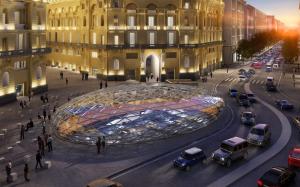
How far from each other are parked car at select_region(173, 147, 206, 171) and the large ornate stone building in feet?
182

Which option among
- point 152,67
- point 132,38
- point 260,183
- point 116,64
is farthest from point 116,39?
point 260,183

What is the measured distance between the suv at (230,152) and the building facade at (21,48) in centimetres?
4067

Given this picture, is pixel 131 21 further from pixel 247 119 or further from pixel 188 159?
pixel 188 159

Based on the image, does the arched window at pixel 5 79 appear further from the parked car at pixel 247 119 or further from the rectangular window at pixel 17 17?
the parked car at pixel 247 119

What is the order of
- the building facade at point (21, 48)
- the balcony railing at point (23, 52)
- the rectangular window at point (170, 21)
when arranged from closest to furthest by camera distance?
the balcony railing at point (23, 52)
the building facade at point (21, 48)
the rectangular window at point (170, 21)

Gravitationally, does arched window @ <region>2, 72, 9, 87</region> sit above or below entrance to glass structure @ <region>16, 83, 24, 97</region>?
above

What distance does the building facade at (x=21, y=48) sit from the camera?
204ft

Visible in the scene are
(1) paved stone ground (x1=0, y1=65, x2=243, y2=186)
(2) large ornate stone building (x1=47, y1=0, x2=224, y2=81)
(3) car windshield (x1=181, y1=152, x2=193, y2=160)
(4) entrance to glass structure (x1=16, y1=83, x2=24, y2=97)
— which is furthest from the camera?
(2) large ornate stone building (x1=47, y1=0, x2=224, y2=81)

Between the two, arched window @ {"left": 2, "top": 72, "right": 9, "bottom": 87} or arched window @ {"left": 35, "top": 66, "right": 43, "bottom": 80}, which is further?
arched window @ {"left": 35, "top": 66, "right": 43, "bottom": 80}

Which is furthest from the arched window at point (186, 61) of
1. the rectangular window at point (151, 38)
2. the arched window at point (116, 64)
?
the arched window at point (116, 64)

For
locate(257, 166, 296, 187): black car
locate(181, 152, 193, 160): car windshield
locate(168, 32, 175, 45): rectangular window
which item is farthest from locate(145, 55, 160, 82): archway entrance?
locate(257, 166, 296, 187): black car

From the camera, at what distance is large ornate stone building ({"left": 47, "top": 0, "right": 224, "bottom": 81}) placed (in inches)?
3467

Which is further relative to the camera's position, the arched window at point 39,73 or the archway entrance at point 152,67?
the archway entrance at point 152,67

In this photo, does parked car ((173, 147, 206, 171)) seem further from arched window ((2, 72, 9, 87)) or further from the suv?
arched window ((2, 72, 9, 87))
